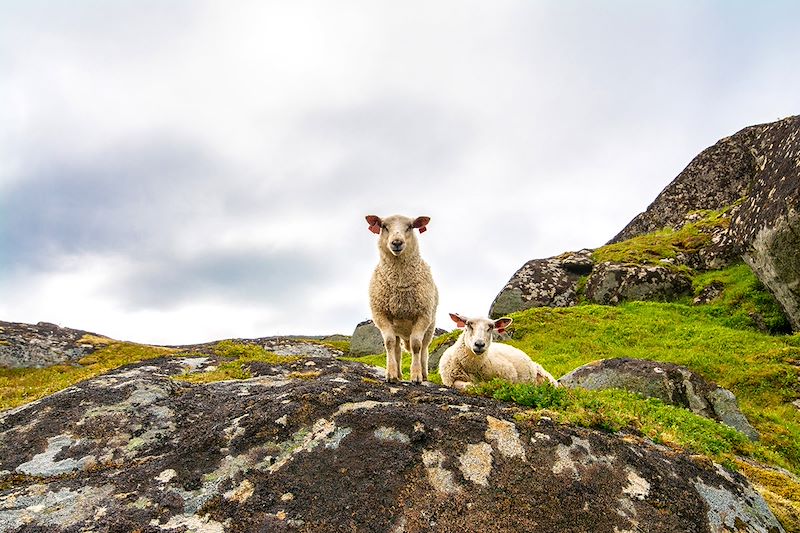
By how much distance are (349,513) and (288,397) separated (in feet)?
8.99

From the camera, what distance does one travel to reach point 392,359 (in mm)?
10805

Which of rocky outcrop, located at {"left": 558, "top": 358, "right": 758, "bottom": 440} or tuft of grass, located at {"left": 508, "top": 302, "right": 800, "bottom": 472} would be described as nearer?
rocky outcrop, located at {"left": 558, "top": 358, "right": 758, "bottom": 440}

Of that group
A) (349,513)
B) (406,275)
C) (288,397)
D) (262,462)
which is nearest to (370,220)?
(406,275)

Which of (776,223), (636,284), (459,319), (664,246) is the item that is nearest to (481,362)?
(459,319)

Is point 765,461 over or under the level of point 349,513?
under

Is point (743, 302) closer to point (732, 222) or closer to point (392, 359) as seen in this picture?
point (732, 222)

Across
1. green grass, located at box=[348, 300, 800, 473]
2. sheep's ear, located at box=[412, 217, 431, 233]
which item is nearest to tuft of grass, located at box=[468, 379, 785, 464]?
→ green grass, located at box=[348, 300, 800, 473]

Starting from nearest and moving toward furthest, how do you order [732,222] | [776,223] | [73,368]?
[776,223] < [732,222] < [73,368]

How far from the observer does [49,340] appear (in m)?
34.9

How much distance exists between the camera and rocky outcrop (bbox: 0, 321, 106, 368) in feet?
104

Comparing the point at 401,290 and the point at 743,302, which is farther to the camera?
the point at 743,302

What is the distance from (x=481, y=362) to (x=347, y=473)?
8410 mm

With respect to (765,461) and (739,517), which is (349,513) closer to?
(739,517)

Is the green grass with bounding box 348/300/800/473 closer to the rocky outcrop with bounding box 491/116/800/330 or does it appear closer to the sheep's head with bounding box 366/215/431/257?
the rocky outcrop with bounding box 491/116/800/330
